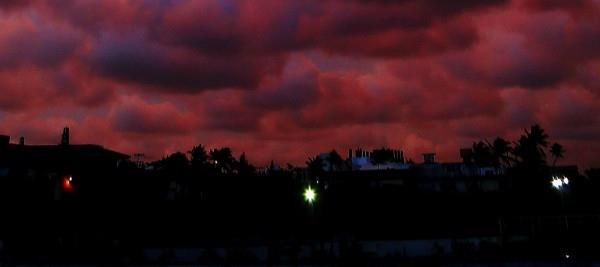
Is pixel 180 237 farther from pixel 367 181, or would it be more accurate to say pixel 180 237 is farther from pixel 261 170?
pixel 261 170

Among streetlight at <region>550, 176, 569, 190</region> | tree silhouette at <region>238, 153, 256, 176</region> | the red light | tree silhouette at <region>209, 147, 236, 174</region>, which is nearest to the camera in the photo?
streetlight at <region>550, 176, 569, 190</region>

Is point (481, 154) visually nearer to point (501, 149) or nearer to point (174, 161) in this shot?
point (501, 149)

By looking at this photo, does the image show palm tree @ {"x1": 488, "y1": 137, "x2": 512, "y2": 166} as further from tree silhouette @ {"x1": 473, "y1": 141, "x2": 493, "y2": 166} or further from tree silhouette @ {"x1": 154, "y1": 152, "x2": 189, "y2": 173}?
tree silhouette @ {"x1": 154, "y1": 152, "x2": 189, "y2": 173}

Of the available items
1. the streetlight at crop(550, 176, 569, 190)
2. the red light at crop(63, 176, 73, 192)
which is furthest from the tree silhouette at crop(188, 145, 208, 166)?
the streetlight at crop(550, 176, 569, 190)

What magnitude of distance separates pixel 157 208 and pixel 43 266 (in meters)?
20.1

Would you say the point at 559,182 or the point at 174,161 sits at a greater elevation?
the point at 174,161

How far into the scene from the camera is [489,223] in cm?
5144

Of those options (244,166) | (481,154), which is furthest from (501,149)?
(244,166)

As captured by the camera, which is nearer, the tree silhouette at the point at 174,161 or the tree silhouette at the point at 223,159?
the tree silhouette at the point at 174,161

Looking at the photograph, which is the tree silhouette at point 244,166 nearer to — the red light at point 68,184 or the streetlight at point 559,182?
the red light at point 68,184

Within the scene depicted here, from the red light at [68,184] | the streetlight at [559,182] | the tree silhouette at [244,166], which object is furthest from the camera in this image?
the tree silhouette at [244,166]

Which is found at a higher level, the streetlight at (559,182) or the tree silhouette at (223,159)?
the tree silhouette at (223,159)

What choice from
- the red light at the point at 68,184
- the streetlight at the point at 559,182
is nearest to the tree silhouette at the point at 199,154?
the red light at the point at 68,184

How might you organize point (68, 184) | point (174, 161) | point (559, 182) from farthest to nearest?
1. point (174, 161)
2. point (68, 184)
3. point (559, 182)
